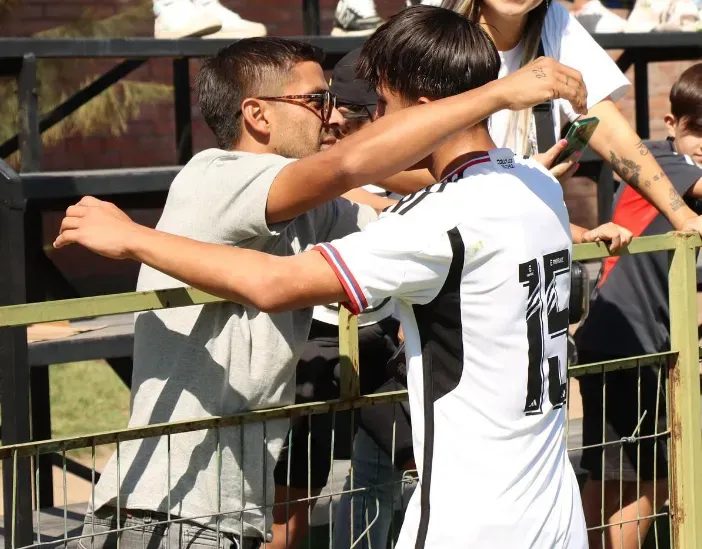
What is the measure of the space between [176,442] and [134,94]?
669cm

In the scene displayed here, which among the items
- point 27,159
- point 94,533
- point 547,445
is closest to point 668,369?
point 547,445

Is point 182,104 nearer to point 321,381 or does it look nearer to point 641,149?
point 321,381

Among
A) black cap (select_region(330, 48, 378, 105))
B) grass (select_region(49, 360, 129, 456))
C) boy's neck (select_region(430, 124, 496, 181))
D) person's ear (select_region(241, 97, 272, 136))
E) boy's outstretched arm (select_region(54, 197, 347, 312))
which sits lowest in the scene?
grass (select_region(49, 360, 129, 456))

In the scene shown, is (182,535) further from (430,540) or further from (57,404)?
(57,404)

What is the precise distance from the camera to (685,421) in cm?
298

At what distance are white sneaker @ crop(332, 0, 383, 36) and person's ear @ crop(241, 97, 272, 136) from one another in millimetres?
2877

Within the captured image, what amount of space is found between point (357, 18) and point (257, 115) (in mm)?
3025

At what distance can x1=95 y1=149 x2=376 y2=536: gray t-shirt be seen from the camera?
2.26m

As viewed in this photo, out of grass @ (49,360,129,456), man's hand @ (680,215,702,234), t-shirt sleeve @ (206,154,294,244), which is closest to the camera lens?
t-shirt sleeve @ (206,154,294,244)

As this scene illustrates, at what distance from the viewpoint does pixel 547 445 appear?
2051 millimetres

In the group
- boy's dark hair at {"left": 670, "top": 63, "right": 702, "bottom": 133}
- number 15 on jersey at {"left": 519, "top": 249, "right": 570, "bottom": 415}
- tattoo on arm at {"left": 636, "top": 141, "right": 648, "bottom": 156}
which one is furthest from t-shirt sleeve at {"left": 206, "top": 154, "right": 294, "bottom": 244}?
boy's dark hair at {"left": 670, "top": 63, "right": 702, "bottom": 133}

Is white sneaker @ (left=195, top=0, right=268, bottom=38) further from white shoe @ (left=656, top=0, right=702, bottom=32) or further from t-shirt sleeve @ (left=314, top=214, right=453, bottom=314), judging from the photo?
t-shirt sleeve @ (left=314, top=214, right=453, bottom=314)

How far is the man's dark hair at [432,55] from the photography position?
6.48 feet

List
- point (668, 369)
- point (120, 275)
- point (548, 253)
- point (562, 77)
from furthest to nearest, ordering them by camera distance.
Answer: point (120, 275) → point (668, 369) → point (548, 253) → point (562, 77)
